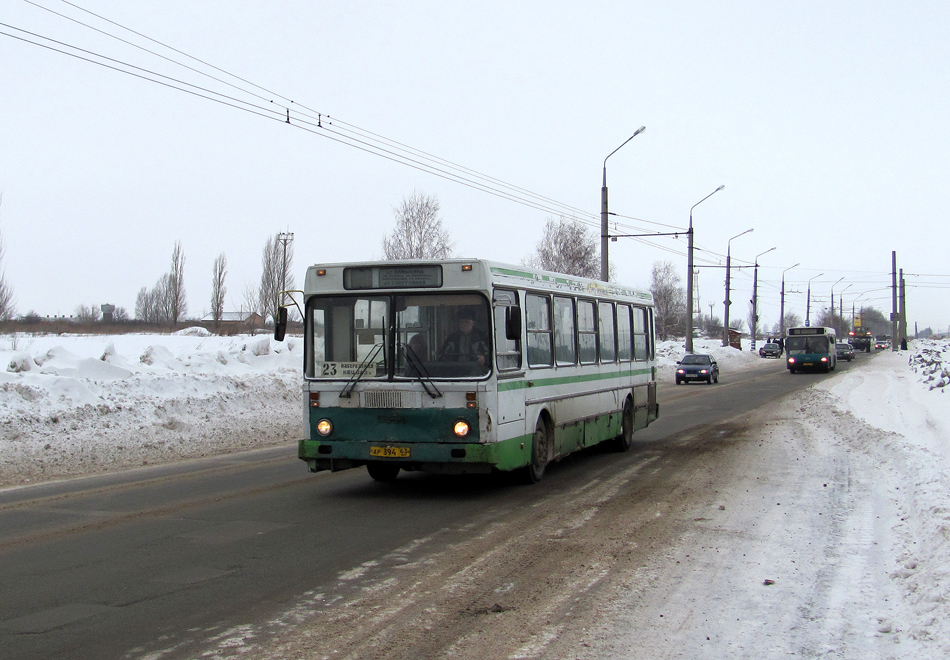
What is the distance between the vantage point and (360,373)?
402 inches

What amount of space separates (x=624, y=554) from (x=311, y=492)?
15.7 ft

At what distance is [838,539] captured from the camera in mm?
7918

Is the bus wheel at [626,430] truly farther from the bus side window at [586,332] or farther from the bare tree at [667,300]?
the bare tree at [667,300]

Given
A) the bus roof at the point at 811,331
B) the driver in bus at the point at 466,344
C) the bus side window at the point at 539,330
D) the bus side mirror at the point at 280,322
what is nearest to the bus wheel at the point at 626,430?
the bus side window at the point at 539,330

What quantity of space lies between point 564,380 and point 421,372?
2922 mm

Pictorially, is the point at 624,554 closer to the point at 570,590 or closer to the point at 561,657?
the point at 570,590

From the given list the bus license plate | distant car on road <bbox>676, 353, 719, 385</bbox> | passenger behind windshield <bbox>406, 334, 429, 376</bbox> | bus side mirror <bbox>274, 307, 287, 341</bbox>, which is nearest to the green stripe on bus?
passenger behind windshield <bbox>406, 334, 429, 376</bbox>

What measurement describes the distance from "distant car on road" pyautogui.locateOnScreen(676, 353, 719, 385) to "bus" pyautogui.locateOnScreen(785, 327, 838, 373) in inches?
431

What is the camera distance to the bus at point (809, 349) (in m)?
50.8

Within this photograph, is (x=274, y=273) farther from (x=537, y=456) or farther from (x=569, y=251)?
(x=537, y=456)

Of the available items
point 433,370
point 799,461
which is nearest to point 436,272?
point 433,370

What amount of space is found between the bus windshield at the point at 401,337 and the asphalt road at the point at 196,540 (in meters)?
1.56

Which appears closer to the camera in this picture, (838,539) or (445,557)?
(445,557)

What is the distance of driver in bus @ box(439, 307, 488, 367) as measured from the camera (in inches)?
391
